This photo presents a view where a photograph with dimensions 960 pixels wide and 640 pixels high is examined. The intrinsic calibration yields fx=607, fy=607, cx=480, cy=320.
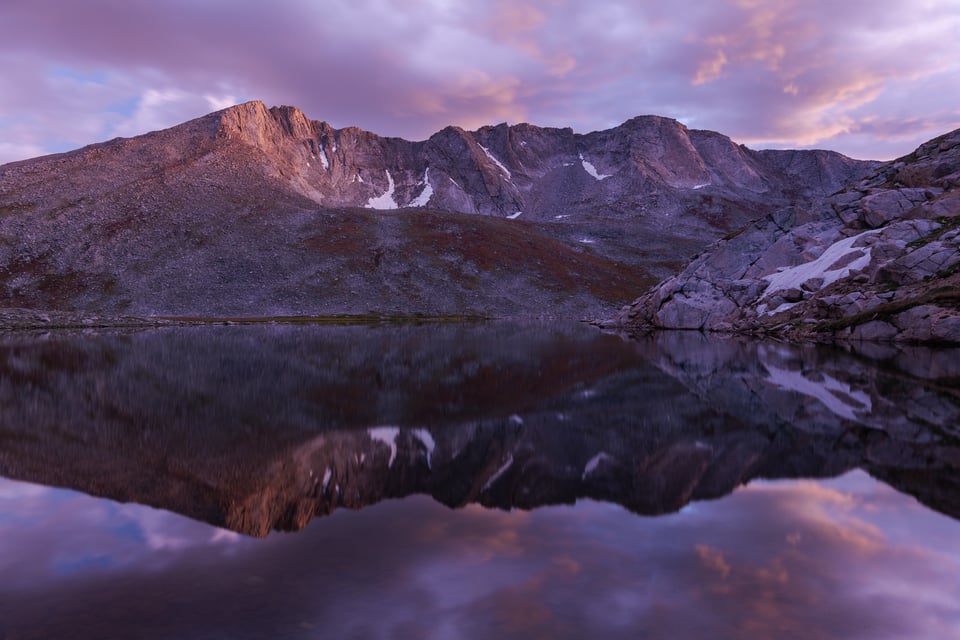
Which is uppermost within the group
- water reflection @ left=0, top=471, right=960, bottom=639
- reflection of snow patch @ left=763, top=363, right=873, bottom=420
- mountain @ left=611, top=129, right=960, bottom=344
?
mountain @ left=611, top=129, right=960, bottom=344

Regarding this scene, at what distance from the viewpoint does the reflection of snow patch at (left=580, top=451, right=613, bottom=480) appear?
39.6ft

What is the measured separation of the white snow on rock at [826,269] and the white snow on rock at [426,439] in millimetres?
52173

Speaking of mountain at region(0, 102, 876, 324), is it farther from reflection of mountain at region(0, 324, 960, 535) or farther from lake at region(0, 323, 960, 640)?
lake at region(0, 323, 960, 640)

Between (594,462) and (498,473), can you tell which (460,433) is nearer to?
(498,473)

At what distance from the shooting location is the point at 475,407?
778 inches

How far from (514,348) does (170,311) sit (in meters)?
75.7

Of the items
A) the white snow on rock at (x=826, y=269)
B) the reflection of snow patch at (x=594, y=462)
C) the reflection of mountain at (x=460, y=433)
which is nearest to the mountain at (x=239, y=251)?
the white snow on rock at (x=826, y=269)

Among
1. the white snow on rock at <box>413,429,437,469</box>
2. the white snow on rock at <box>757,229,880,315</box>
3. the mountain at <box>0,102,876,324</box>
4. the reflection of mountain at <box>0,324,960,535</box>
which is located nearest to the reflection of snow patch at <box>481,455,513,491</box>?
the reflection of mountain at <box>0,324,960,535</box>

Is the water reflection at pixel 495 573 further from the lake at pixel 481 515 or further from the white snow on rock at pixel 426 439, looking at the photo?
the white snow on rock at pixel 426 439

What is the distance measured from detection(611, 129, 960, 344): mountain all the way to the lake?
2907 centimetres

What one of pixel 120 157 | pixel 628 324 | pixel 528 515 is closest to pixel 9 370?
pixel 528 515

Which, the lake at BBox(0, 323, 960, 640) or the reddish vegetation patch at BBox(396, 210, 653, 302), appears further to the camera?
the reddish vegetation patch at BBox(396, 210, 653, 302)

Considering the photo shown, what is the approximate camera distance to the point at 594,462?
1299 cm

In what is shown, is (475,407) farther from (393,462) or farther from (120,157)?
(120,157)
